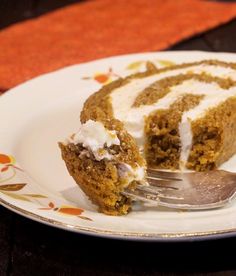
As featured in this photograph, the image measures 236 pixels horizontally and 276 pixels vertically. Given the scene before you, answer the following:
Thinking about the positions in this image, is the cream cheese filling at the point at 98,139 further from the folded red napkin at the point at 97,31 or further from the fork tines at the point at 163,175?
the folded red napkin at the point at 97,31

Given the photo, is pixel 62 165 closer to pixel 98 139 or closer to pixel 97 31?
pixel 98 139

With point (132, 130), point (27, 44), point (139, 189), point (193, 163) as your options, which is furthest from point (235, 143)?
point (27, 44)

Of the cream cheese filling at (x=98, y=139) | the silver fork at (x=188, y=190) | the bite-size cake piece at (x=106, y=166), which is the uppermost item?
the cream cheese filling at (x=98, y=139)

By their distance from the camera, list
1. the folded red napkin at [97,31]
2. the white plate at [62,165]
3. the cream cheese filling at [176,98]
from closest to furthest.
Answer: the white plate at [62,165] → the cream cheese filling at [176,98] → the folded red napkin at [97,31]

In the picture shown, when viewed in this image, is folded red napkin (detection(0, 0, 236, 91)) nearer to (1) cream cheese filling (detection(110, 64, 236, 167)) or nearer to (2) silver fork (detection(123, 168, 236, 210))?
(1) cream cheese filling (detection(110, 64, 236, 167))

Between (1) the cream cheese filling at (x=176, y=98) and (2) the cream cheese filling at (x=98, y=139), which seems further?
(1) the cream cheese filling at (x=176, y=98)

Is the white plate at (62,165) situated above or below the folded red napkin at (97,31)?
below

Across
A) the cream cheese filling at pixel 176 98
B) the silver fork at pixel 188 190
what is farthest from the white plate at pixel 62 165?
the cream cheese filling at pixel 176 98

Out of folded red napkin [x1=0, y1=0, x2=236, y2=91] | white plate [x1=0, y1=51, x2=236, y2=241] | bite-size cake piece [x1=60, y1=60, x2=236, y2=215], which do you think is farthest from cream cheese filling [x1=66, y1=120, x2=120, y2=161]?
folded red napkin [x1=0, y1=0, x2=236, y2=91]

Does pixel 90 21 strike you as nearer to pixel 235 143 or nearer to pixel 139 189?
pixel 235 143
